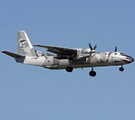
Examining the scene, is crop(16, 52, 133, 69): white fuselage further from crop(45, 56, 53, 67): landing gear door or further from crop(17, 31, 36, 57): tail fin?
crop(17, 31, 36, 57): tail fin

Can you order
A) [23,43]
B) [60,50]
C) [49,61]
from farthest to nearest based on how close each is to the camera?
[23,43] < [49,61] < [60,50]

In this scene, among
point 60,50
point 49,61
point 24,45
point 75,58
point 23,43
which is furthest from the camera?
point 23,43

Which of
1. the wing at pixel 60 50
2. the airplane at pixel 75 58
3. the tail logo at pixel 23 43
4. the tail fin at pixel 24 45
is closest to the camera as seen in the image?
the wing at pixel 60 50

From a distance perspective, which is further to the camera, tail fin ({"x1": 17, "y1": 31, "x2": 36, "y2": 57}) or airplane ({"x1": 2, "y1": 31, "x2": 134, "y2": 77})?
tail fin ({"x1": 17, "y1": 31, "x2": 36, "y2": 57})

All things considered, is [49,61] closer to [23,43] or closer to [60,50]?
[60,50]

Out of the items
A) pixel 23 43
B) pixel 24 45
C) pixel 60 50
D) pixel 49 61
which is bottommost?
pixel 49 61

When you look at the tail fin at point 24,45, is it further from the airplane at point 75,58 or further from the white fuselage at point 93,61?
the white fuselage at point 93,61

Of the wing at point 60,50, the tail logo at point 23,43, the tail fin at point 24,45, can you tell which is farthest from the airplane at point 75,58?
the tail logo at point 23,43

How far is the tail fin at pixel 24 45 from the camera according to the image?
4134cm

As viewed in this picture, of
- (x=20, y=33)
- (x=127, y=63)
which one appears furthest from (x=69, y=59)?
(x=20, y=33)

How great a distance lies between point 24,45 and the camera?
42281 millimetres

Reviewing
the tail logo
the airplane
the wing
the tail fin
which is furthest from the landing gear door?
the tail logo

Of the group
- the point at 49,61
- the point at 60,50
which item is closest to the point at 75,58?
the point at 60,50

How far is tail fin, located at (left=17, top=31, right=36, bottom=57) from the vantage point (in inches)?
1628
